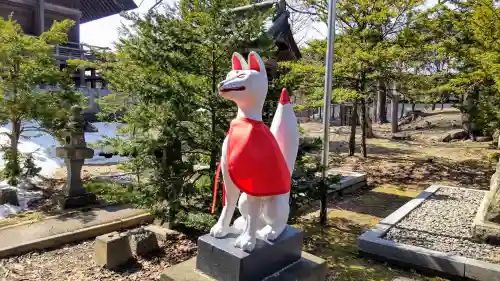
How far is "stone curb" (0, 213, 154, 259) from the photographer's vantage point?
434 cm

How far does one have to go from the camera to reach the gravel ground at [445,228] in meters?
4.42

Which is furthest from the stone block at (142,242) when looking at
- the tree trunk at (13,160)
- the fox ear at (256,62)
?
the tree trunk at (13,160)

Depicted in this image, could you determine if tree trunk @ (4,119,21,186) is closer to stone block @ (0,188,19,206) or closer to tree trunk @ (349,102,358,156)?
stone block @ (0,188,19,206)

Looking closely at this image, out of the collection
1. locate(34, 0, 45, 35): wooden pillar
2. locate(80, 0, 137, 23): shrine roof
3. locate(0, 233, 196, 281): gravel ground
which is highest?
locate(80, 0, 137, 23): shrine roof

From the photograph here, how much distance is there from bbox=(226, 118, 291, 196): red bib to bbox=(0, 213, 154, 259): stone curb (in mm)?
3277

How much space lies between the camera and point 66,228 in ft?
16.9

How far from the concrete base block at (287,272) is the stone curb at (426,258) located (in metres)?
1.56

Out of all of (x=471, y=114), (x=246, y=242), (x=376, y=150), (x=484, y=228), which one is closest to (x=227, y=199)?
(x=246, y=242)

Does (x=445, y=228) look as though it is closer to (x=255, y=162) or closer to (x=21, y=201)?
(x=255, y=162)

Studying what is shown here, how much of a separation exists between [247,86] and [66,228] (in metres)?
4.06

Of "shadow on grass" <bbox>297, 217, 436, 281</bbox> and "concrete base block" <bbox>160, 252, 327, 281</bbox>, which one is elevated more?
"concrete base block" <bbox>160, 252, 327, 281</bbox>

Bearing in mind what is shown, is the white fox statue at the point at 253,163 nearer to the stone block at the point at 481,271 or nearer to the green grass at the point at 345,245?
the green grass at the point at 345,245

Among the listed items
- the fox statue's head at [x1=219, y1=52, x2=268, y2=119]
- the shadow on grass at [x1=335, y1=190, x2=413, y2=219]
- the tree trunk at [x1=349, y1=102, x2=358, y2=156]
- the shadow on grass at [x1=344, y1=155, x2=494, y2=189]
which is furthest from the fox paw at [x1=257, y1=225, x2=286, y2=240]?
the tree trunk at [x1=349, y1=102, x2=358, y2=156]

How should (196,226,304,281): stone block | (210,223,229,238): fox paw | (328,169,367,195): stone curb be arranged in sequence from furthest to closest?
(328,169,367,195): stone curb
(210,223,229,238): fox paw
(196,226,304,281): stone block
